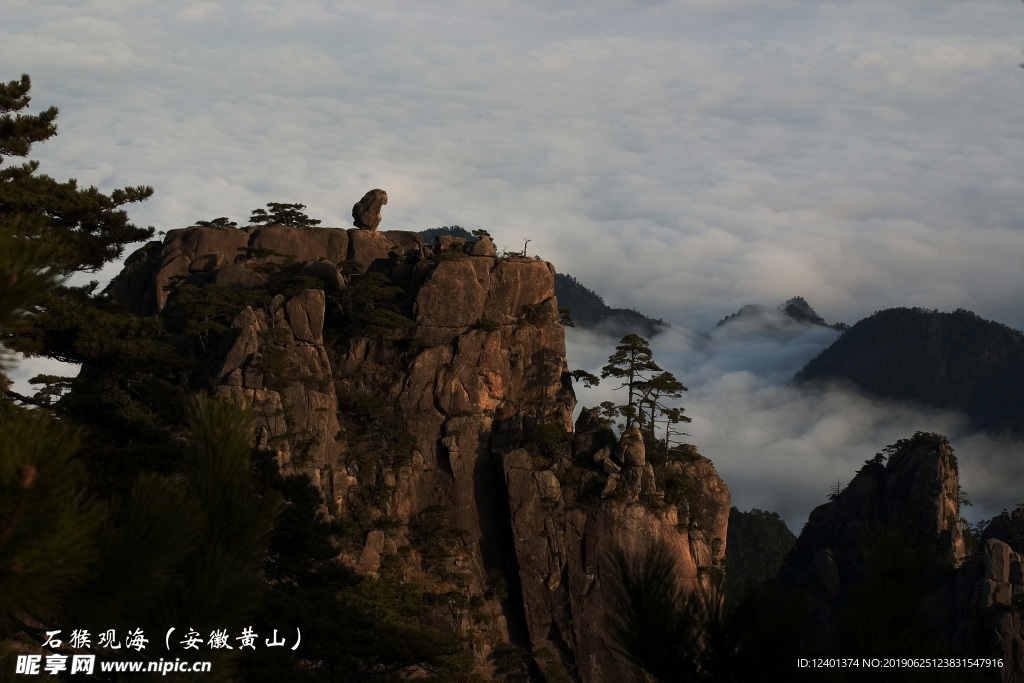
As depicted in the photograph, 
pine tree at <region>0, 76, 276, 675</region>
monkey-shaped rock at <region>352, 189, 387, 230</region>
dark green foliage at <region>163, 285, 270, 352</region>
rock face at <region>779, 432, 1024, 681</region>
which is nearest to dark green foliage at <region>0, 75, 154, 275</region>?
pine tree at <region>0, 76, 276, 675</region>

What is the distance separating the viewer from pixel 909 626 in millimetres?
8789

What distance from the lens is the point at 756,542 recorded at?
137500 mm

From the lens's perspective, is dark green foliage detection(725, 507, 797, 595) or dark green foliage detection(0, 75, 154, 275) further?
dark green foliage detection(725, 507, 797, 595)

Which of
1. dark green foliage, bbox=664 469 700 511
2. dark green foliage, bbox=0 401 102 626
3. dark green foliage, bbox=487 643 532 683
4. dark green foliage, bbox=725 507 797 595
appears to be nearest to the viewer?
dark green foliage, bbox=0 401 102 626

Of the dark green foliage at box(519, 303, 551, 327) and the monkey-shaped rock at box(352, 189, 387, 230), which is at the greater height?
the monkey-shaped rock at box(352, 189, 387, 230)

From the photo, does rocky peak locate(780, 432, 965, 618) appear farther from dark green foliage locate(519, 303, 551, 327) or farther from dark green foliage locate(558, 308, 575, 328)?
dark green foliage locate(519, 303, 551, 327)

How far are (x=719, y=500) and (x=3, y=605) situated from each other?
167 feet

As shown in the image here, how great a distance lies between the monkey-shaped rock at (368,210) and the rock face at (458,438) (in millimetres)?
6648

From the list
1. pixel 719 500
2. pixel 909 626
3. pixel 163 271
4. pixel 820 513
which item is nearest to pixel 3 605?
pixel 909 626

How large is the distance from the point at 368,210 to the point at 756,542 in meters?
93.0

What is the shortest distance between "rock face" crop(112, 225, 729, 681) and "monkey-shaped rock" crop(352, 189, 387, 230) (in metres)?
6.65

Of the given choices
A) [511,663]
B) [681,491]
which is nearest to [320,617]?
[511,663]

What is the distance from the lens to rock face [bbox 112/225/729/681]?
50.4 meters

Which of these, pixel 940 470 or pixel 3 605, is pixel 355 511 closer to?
pixel 3 605
